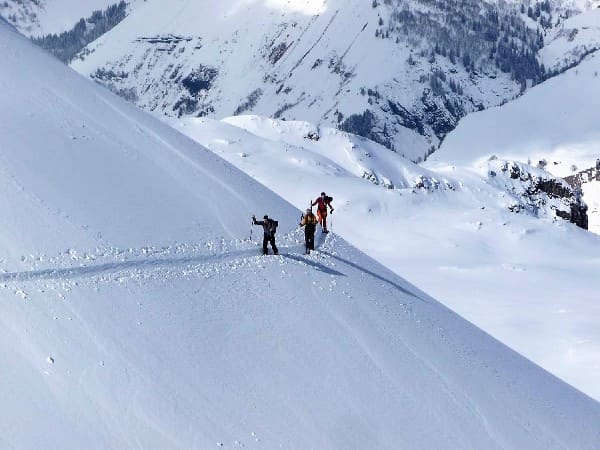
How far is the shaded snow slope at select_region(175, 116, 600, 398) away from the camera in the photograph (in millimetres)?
42531

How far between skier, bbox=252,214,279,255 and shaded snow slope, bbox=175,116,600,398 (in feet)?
47.9

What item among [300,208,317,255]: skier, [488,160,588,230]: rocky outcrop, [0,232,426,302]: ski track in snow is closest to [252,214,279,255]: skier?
[0,232,426,302]: ski track in snow

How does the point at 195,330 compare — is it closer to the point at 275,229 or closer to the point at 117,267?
the point at 117,267

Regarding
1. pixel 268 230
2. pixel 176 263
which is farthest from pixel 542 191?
pixel 176 263

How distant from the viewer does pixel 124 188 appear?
94.4ft

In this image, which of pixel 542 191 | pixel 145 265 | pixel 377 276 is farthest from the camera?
pixel 542 191

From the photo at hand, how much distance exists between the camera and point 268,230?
90.5ft

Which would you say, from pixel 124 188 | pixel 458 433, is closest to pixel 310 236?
pixel 124 188

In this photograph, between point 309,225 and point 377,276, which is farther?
point 377,276

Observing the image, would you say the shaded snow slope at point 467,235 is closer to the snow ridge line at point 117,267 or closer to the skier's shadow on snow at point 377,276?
the skier's shadow on snow at point 377,276

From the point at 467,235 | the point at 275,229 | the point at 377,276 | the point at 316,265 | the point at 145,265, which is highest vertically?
the point at 467,235

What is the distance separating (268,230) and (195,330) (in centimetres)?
506

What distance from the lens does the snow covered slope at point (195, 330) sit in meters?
20.5

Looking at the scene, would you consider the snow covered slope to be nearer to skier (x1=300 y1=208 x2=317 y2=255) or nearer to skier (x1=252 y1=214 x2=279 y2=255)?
skier (x1=252 y1=214 x2=279 y2=255)
